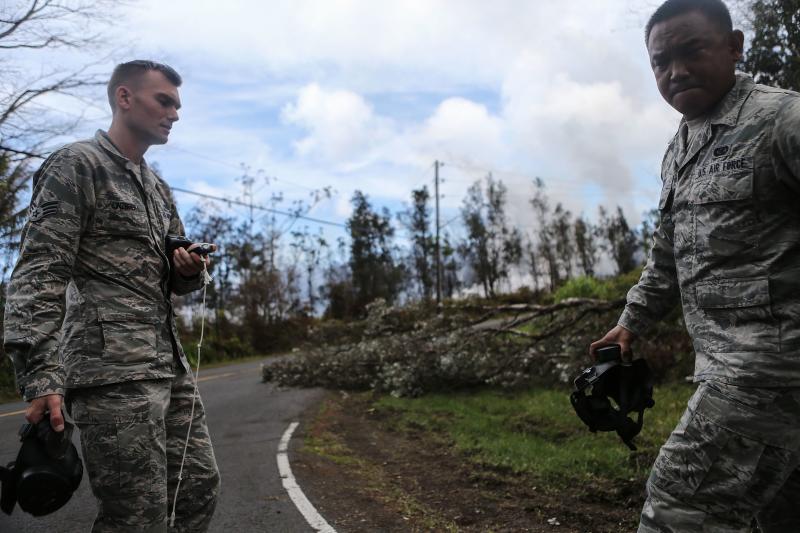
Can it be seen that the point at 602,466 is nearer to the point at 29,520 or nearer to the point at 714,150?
the point at 714,150

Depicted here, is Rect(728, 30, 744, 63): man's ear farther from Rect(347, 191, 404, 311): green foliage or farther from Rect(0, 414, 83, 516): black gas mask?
Rect(347, 191, 404, 311): green foliage

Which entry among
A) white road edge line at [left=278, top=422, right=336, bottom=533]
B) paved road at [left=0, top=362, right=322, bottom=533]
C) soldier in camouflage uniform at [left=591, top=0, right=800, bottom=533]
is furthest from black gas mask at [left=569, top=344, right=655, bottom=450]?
paved road at [left=0, top=362, right=322, bottom=533]

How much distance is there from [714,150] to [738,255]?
1.29 feet

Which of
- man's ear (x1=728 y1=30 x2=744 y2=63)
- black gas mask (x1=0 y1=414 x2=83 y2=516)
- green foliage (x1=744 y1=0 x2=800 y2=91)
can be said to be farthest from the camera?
→ green foliage (x1=744 y1=0 x2=800 y2=91)

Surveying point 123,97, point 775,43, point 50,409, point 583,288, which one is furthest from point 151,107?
point 583,288

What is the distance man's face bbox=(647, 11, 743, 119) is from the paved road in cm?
380

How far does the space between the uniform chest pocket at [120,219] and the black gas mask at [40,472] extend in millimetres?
795

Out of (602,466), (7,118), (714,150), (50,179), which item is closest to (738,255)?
(714,150)

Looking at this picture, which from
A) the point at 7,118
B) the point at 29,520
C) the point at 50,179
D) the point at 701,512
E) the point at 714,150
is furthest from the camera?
the point at 7,118

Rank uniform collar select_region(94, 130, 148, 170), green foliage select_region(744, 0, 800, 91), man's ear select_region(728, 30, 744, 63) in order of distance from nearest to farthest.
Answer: man's ear select_region(728, 30, 744, 63) → uniform collar select_region(94, 130, 148, 170) → green foliage select_region(744, 0, 800, 91)

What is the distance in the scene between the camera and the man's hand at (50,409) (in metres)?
2.19

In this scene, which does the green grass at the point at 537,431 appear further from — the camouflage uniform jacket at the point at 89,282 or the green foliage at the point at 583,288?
the green foliage at the point at 583,288

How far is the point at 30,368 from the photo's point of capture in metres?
2.23

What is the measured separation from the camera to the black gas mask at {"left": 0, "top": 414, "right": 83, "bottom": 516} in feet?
7.09
